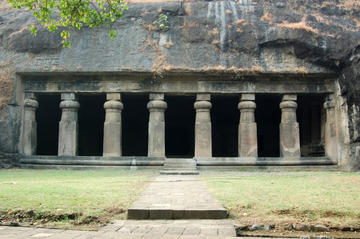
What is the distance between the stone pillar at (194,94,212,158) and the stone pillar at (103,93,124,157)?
3.27m

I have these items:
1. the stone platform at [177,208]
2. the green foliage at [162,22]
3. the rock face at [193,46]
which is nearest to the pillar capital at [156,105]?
the rock face at [193,46]

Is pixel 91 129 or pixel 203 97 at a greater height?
pixel 203 97

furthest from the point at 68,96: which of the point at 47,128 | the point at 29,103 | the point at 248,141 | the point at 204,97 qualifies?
the point at 248,141

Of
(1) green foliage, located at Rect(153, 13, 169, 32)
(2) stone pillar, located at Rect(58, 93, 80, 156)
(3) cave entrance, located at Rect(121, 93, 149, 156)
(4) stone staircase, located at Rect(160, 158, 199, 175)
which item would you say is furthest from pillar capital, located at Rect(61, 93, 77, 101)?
(3) cave entrance, located at Rect(121, 93, 149, 156)

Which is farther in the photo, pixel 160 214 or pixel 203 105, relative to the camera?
pixel 203 105

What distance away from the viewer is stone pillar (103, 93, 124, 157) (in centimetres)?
1406

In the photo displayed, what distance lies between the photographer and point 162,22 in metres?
14.1

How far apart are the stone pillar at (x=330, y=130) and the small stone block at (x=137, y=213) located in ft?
38.4

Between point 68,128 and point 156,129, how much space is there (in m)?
3.72

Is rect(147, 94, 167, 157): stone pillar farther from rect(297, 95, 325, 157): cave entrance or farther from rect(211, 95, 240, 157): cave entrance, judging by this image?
rect(297, 95, 325, 157): cave entrance

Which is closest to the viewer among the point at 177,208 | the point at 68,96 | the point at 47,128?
the point at 177,208

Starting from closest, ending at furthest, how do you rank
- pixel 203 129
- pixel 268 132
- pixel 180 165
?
pixel 180 165
pixel 203 129
pixel 268 132

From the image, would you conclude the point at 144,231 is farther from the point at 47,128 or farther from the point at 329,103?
the point at 47,128

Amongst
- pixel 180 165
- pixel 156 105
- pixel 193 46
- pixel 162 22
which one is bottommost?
pixel 180 165
